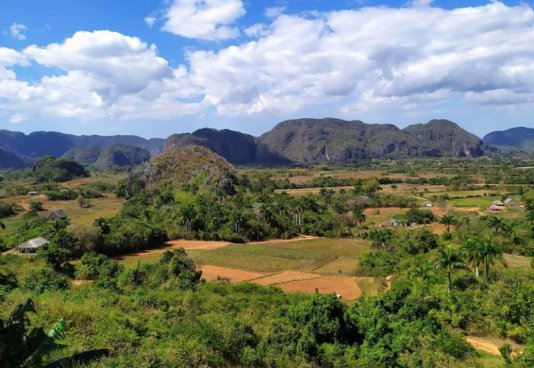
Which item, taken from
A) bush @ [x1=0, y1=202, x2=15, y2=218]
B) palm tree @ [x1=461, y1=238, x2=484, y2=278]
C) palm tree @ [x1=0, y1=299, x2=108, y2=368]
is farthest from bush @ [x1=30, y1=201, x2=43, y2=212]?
palm tree @ [x1=0, y1=299, x2=108, y2=368]

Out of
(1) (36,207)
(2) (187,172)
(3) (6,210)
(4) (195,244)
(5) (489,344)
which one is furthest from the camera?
(2) (187,172)

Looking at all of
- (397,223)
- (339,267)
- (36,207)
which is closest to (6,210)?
(36,207)

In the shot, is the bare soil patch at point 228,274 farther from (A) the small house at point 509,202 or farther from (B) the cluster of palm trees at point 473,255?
(A) the small house at point 509,202

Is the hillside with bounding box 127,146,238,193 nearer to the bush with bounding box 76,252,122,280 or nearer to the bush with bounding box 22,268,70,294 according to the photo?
the bush with bounding box 76,252,122,280

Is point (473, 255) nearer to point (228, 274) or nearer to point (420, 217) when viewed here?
point (228, 274)

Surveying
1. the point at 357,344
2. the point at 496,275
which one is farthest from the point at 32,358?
the point at 496,275

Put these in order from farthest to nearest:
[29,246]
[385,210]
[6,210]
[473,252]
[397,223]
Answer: [385,210], [6,210], [397,223], [29,246], [473,252]
